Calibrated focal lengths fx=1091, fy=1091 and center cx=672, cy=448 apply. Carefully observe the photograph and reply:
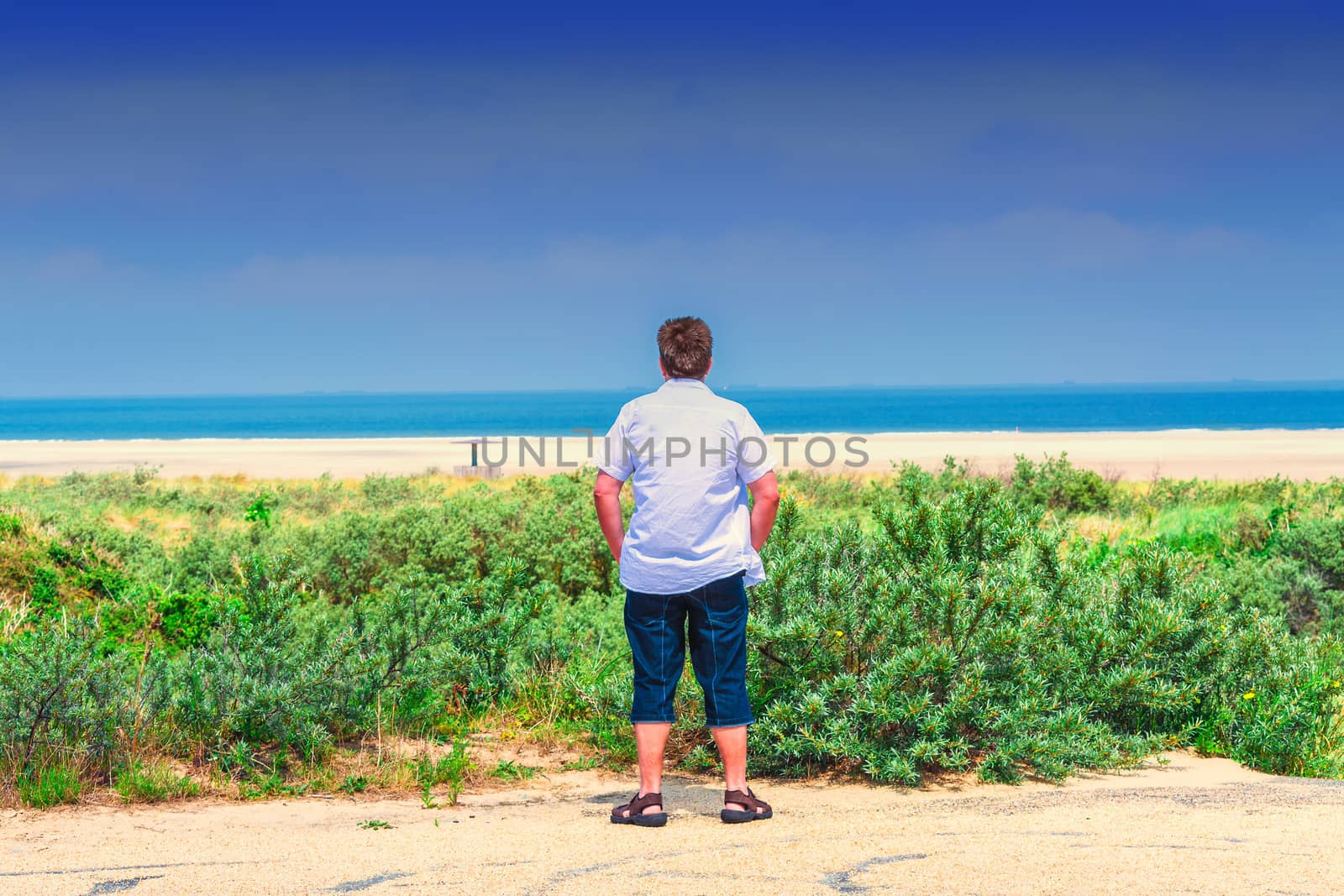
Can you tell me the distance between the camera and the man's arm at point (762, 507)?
4.28 metres

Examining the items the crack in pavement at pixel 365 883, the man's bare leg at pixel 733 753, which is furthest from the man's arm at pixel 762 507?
the crack in pavement at pixel 365 883

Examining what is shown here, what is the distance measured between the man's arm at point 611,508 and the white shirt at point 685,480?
0.04 m

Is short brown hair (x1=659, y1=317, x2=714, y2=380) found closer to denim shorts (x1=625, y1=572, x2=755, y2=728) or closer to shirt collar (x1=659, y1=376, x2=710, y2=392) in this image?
shirt collar (x1=659, y1=376, x2=710, y2=392)

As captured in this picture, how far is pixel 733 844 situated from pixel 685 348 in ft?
6.16

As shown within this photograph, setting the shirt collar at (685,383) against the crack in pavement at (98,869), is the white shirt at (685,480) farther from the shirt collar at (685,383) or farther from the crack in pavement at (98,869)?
the crack in pavement at (98,869)

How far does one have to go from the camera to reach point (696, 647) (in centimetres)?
432

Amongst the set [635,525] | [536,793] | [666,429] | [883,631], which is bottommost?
[536,793]

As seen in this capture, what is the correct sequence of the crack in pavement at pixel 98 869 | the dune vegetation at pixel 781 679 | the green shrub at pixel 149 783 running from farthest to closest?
the dune vegetation at pixel 781 679
the green shrub at pixel 149 783
the crack in pavement at pixel 98 869

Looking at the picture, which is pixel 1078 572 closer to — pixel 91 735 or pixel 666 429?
pixel 666 429

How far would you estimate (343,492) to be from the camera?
17484 mm

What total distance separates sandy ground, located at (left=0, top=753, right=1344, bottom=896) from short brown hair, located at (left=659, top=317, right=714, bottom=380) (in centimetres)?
179

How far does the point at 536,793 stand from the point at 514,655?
1.42 meters

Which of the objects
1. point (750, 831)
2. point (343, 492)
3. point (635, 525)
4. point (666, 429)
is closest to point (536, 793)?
point (750, 831)

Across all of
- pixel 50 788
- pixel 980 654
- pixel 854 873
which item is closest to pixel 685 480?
pixel 854 873
